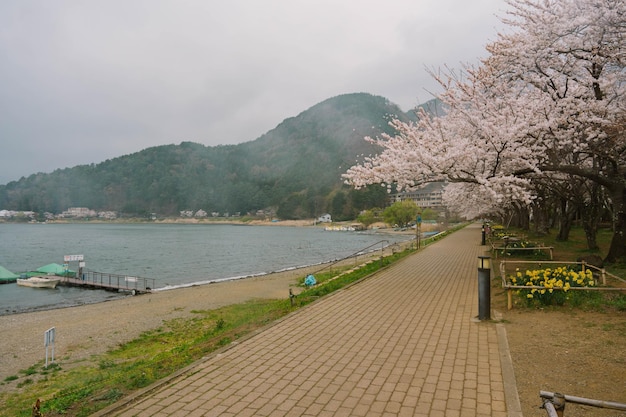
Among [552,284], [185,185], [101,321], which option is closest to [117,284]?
[101,321]

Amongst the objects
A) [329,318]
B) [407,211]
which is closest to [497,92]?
[329,318]

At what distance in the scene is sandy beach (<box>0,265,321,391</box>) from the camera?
36.8 ft

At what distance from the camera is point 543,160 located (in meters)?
11.4

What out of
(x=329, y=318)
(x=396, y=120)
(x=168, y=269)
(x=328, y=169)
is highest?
(x=328, y=169)

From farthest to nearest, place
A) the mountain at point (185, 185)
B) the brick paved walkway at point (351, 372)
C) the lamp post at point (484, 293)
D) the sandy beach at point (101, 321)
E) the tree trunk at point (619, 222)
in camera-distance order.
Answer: the mountain at point (185, 185), the tree trunk at point (619, 222), the sandy beach at point (101, 321), the lamp post at point (484, 293), the brick paved walkway at point (351, 372)

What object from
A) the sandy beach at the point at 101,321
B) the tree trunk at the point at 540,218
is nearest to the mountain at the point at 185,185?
the tree trunk at the point at 540,218

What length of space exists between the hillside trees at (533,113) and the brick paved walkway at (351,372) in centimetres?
416

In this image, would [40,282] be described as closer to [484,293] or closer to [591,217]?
[484,293]

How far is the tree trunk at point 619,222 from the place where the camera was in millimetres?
11555

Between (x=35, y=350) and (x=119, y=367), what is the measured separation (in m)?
4.50

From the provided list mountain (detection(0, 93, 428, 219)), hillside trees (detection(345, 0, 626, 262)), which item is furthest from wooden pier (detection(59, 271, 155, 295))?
mountain (detection(0, 93, 428, 219))

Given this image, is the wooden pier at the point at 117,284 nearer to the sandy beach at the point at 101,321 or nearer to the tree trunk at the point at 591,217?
the sandy beach at the point at 101,321

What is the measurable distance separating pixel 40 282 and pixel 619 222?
102 ft

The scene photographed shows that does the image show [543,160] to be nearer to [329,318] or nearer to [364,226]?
[329,318]
